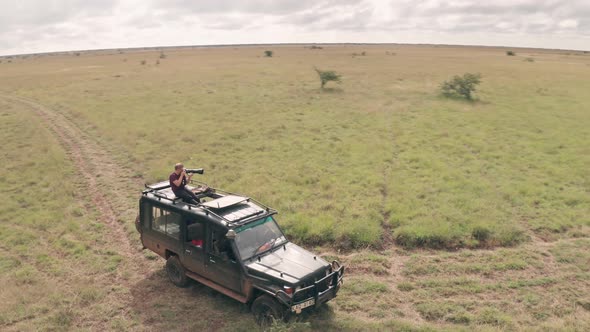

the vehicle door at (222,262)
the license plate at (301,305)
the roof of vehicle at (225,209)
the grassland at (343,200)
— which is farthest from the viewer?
the grassland at (343,200)

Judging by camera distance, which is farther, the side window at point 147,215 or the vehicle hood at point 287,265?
the side window at point 147,215

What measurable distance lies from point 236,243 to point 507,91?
1664 inches

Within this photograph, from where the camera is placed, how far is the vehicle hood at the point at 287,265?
30.2ft

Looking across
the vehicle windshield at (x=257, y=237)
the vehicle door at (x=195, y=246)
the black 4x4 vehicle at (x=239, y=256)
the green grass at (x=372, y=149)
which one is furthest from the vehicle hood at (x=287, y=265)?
the green grass at (x=372, y=149)

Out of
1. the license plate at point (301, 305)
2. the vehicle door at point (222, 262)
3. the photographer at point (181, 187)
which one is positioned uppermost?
the photographer at point (181, 187)

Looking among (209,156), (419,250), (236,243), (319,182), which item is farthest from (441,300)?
(209,156)

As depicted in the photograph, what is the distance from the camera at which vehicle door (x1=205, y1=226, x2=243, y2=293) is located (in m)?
9.73

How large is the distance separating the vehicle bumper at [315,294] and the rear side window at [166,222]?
365cm

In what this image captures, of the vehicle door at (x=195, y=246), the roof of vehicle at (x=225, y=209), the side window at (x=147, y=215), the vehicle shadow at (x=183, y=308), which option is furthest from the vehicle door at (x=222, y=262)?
the side window at (x=147, y=215)

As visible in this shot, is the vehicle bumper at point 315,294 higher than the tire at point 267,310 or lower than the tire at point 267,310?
higher

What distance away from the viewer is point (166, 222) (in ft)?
36.8

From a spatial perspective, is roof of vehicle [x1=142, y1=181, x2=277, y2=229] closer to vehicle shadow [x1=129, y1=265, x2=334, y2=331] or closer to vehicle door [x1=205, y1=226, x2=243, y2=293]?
vehicle door [x1=205, y1=226, x2=243, y2=293]

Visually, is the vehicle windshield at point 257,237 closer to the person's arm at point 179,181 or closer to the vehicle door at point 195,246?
the vehicle door at point 195,246

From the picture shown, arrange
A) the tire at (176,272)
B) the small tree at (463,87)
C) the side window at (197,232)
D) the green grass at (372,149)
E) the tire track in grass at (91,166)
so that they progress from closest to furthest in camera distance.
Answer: the side window at (197,232) → the tire at (176,272) → the tire track in grass at (91,166) → the green grass at (372,149) → the small tree at (463,87)
